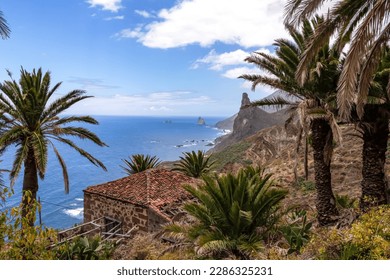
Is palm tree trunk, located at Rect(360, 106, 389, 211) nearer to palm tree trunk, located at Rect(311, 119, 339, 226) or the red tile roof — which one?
palm tree trunk, located at Rect(311, 119, 339, 226)

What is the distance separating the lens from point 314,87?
11.1 meters

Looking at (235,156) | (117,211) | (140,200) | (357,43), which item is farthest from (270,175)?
(235,156)

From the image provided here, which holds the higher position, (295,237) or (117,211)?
(295,237)

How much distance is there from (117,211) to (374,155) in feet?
38.2

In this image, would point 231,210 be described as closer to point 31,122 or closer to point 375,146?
point 375,146

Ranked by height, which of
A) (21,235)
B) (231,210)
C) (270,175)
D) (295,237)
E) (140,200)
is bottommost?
(140,200)

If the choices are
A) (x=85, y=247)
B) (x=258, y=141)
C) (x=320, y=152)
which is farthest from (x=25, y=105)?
(x=258, y=141)

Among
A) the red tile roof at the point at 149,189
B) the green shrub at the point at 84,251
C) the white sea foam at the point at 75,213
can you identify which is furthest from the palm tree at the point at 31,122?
the white sea foam at the point at 75,213

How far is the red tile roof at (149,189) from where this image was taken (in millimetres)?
15196

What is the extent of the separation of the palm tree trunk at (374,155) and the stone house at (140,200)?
7229mm

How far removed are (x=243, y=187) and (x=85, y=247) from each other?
4.50 meters

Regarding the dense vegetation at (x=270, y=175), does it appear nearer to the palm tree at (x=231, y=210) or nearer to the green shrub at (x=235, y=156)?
the palm tree at (x=231, y=210)

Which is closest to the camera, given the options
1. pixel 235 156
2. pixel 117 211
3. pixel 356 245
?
pixel 356 245

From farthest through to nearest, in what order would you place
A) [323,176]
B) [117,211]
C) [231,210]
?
[117,211]
[323,176]
[231,210]
